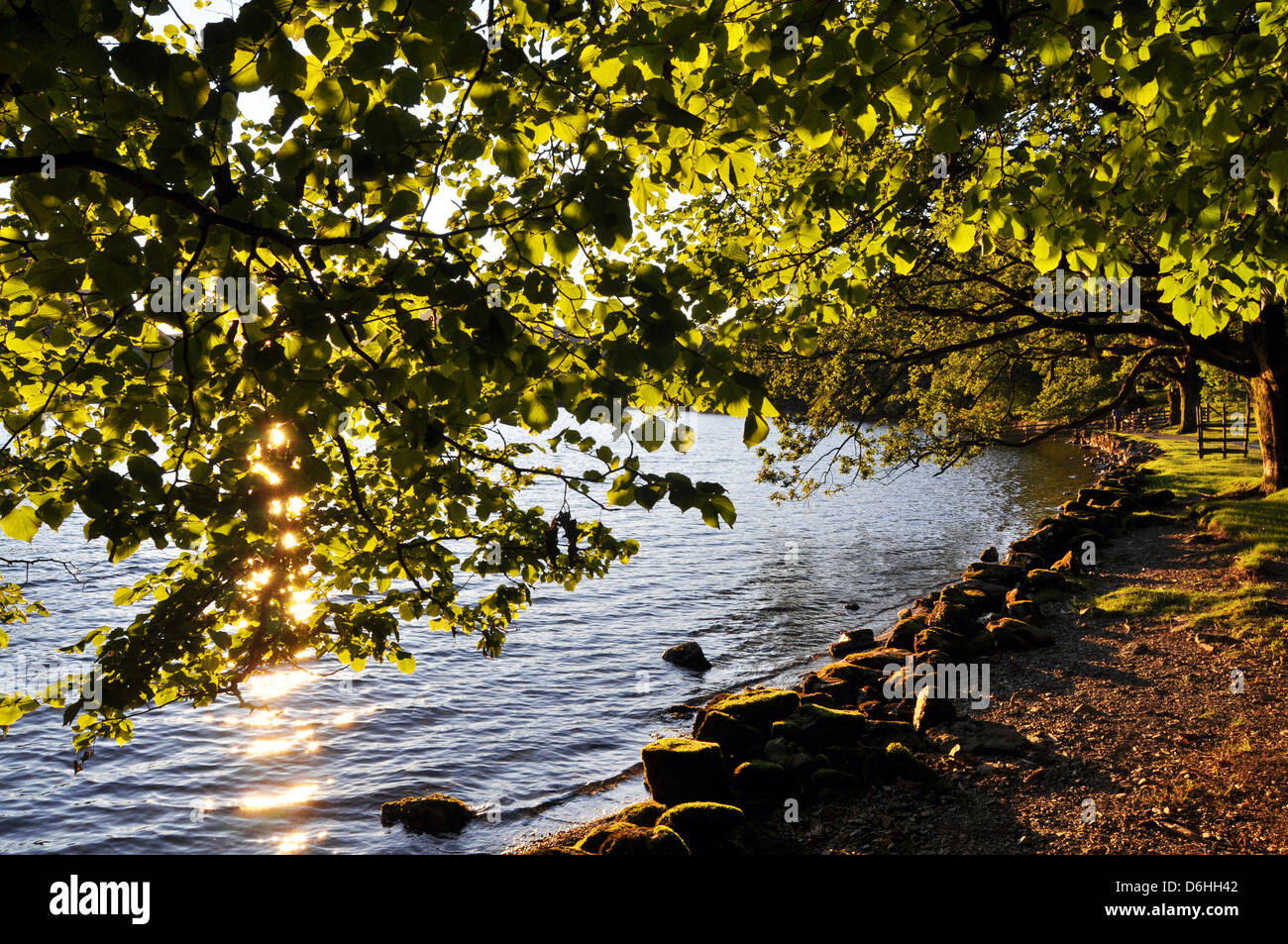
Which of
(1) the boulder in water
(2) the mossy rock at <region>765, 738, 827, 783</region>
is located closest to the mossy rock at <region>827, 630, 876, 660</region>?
(1) the boulder in water

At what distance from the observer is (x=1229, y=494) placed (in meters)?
24.1

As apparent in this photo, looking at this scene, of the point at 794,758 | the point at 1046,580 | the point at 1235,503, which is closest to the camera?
the point at 794,758

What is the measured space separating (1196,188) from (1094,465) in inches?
2492

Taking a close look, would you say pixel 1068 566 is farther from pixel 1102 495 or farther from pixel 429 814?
pixel 429 814

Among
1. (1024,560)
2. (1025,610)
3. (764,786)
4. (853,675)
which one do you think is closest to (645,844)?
(764,786)

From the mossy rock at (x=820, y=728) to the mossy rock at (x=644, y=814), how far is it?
2.37 meters

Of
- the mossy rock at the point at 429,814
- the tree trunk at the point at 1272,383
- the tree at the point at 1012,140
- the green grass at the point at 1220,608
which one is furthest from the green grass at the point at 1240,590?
the mossy rock at the point at 429,814

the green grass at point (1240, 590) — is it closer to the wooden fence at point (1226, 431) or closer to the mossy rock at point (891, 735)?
the mossy rock at point (891, 735)

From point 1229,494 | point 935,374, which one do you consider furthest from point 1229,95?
point 1229,494

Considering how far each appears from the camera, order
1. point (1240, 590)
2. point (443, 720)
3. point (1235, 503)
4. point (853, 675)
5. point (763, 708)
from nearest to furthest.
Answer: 1. point (763, 708)
2. point (1240, 590)
3. point (853, 675)
4. point (443, 720)
5. point (1235, 503)

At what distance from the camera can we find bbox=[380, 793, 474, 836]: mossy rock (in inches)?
488

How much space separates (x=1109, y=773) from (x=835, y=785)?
3.36 meters

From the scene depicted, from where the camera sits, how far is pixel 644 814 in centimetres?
1092

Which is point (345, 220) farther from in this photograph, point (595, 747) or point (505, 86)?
point (595, 747)
